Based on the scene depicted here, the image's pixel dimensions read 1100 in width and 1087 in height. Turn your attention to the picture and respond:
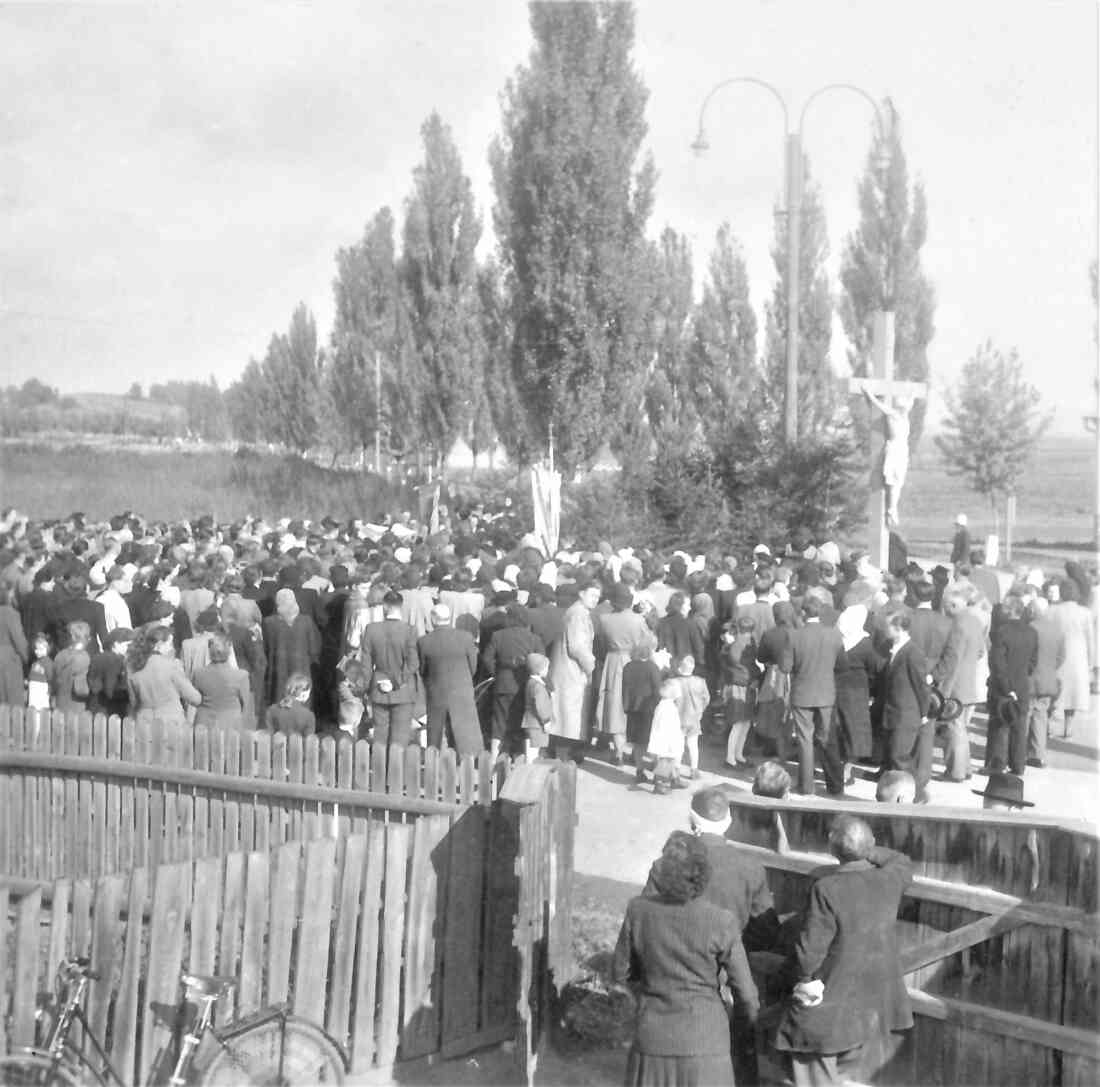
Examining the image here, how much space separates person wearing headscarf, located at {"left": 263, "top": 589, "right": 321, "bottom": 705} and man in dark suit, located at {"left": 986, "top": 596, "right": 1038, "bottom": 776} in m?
5.18

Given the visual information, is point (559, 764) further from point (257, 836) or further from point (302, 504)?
point (302, 504)

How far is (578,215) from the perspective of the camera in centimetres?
2584

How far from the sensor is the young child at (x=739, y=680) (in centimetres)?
1038

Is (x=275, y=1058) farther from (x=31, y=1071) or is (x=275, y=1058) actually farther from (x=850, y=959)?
(x=850, y=959)

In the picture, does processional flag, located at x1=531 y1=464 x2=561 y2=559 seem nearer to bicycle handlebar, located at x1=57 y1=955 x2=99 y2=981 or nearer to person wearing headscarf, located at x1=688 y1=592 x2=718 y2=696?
person wearing headscarf, located at x1=688 y1=592 x2=718 y2=696

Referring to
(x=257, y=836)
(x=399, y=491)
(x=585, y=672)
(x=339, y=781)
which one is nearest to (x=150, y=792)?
(x=257, y=836)

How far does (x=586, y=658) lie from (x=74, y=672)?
372 cm

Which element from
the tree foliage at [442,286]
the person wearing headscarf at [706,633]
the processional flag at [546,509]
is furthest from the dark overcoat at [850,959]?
the tree foliage at [442,286]

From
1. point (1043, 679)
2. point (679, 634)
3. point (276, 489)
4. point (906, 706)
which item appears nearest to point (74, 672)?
point (679, 634)

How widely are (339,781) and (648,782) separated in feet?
12.1

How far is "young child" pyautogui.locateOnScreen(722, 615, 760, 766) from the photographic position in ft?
34.0

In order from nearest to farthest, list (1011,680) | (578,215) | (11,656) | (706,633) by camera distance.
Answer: (1011,680) → (11,656) → (706,633) → (578,215)

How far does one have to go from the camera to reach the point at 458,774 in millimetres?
6547

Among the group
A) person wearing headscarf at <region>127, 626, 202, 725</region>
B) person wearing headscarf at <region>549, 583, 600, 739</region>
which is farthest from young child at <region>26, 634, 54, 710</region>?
person wearing headscarf at <region>549, 583, 600, 739</region>
